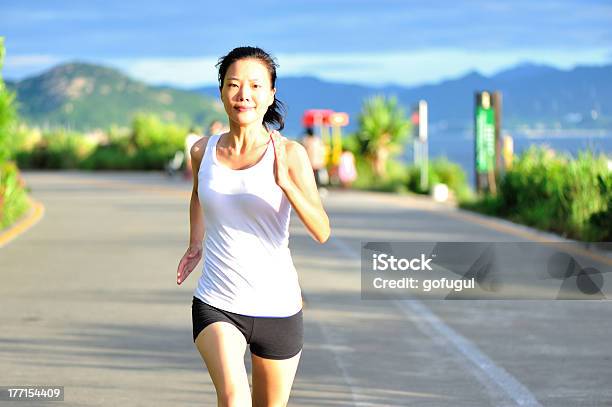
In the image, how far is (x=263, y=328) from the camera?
5.87 metres

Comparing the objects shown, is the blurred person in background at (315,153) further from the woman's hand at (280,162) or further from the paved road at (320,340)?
the woman's hand at (280,162)

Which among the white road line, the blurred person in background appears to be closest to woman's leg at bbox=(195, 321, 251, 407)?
the white road line

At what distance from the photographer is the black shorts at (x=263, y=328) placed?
19.2ft

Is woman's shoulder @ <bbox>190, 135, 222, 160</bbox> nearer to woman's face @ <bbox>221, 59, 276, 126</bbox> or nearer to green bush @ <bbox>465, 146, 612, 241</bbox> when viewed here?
woman's face @ <bbox>221, 59, 276, 126</bbox>

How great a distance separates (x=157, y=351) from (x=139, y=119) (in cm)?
5588

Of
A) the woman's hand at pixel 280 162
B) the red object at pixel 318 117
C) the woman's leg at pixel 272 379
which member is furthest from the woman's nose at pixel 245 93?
the red object at pixel 318 117

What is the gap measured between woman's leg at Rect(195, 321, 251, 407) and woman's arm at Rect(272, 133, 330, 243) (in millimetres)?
543

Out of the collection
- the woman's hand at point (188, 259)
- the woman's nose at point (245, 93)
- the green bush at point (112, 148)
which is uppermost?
the woman's nose at point (245, 93)

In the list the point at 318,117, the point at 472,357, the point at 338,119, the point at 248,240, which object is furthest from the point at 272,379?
the point at 318,117

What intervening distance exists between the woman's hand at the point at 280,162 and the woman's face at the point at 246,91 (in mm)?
132

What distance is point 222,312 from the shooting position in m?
5.84

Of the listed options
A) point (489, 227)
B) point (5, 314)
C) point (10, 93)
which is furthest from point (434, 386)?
point (10, 93)

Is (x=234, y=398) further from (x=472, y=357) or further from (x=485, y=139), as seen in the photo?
(x=485, y=139)

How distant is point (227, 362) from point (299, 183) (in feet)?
2.59
